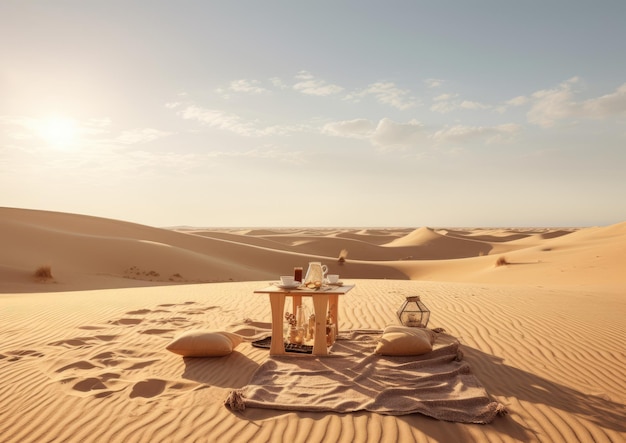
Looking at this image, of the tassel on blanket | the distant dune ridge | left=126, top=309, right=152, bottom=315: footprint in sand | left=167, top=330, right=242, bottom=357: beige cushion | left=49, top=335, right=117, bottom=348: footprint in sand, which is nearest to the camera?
the tassel on blanket

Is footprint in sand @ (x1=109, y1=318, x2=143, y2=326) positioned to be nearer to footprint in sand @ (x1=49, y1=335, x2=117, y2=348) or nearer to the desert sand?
the desert sand

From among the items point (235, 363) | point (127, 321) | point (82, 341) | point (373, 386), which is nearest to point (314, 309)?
point (235, 363)

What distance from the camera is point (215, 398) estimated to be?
4.80 metres

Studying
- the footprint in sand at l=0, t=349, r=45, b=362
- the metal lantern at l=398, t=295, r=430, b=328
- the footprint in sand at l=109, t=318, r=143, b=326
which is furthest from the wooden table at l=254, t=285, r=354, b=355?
the footprint in sand at l=109, t=318, r=143, b=326

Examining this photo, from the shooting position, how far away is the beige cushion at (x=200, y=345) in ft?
20.1

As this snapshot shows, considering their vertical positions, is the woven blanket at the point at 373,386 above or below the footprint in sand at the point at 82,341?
below

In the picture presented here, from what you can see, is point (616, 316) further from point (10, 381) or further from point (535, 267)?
point (535, 267)

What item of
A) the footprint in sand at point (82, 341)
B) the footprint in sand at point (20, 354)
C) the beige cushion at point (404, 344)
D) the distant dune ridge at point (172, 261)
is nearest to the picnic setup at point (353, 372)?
the beige cushion at point (404, 344)

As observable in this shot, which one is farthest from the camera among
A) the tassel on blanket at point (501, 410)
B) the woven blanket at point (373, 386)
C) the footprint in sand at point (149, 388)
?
the footprint in sand at point (149, 388)

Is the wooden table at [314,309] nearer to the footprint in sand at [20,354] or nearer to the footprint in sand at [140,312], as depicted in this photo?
the footprint in sand at [20,354]

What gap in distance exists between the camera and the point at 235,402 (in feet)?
14.9

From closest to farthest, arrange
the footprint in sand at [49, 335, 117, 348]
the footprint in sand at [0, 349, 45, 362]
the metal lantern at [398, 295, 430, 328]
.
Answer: the footprint in sand at [0, 349, 45, 362] < the footprint in sand at [49, 335, 117, 348] < the metal lantern at [398, 295, 430, 328]

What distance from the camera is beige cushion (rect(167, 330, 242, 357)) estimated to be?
20.1 feet

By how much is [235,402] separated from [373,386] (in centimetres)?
155
